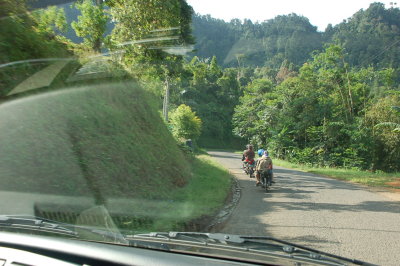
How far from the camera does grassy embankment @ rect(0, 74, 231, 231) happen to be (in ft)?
18.6

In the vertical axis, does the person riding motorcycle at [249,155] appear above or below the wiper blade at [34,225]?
below

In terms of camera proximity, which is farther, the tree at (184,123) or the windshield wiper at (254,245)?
the tree at (184,123)

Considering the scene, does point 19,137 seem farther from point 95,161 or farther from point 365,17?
point 365,17

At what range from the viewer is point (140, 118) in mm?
10914

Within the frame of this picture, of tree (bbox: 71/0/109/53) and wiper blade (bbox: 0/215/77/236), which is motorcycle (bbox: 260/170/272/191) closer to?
tree (bbox: 71/0/109/53)

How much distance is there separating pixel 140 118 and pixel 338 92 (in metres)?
24.9

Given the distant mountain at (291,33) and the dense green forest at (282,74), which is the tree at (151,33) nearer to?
the dense green forest at (282,74)

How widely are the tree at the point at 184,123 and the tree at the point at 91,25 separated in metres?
10.2

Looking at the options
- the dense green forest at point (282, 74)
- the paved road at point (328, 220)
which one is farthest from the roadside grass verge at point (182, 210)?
the dense green forest at point (282, 74)

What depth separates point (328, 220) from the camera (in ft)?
26.7

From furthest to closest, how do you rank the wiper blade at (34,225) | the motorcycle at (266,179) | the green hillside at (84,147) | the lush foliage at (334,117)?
the lush foliage at (334,117)
the motorcycle at (266,179)
the green hillside at (84,147)
the wiper blade at (34,225)

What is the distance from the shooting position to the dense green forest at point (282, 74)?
12539 millimetres

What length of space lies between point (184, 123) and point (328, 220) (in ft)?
51.5

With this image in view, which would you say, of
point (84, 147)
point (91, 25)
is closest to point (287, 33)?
point (91, 25)
